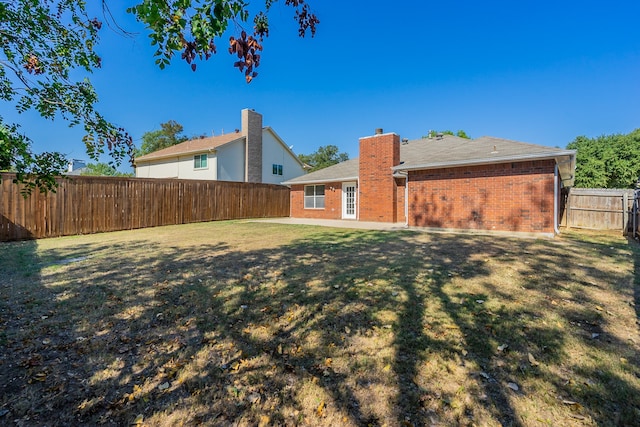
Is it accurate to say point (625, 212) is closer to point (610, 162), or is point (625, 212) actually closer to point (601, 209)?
point (601, 209)

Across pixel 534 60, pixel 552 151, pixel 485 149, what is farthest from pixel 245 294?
pixel 534 60

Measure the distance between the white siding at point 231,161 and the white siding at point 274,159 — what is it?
6.75 ft

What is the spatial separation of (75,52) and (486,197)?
11.9m

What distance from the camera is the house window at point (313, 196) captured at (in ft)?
63.1

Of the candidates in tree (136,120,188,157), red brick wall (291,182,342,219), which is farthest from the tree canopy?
tree (136,120,188,157)

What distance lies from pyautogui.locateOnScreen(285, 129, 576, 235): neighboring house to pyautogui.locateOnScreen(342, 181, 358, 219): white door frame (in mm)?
58

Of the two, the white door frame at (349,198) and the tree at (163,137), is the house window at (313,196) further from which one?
the tree at (163,137)

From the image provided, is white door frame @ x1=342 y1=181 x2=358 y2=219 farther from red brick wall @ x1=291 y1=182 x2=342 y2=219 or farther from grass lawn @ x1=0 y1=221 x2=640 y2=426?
grass lawn @ x1=0 y1=221 x2=640 y2=426

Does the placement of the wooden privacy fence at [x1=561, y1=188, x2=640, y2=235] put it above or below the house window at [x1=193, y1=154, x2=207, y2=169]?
below

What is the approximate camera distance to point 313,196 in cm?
1969

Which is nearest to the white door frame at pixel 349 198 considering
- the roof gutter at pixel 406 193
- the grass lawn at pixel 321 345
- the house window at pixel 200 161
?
the roof gutter at pixel 406 193

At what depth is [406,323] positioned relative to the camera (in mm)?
3246

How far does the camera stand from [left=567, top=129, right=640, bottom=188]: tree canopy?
27000 millimetres

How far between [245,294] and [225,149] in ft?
66.2
